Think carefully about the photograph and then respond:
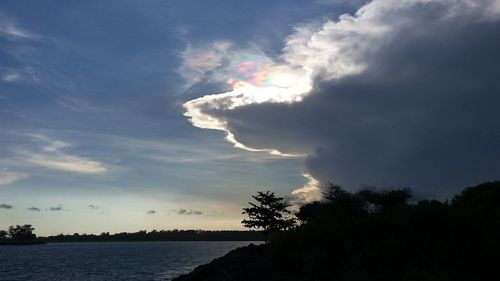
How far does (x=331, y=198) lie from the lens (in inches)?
2901

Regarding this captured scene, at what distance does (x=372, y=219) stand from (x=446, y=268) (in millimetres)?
9580

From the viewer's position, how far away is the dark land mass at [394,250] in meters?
20.9

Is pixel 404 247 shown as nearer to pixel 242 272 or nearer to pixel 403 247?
pixel 403 247

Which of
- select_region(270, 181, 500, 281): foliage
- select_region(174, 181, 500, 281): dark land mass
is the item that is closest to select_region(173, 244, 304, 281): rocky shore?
select_region(174, 181, 500, 281): dark land mass

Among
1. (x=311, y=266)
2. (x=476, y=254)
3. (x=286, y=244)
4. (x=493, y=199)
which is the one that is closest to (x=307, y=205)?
(x=493, y=199)

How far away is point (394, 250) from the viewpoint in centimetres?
2364

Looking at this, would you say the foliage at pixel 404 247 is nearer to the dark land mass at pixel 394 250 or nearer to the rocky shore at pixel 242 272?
the dark land mass at pixel 394 250

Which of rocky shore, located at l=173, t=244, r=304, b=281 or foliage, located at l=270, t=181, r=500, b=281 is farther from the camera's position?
rocky shore, located at l=173, t=244, r=304, b=281

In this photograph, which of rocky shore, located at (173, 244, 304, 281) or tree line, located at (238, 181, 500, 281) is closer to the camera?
tree line, located at (238, 181, 500, 281)

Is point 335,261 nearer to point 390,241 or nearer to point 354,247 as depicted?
point 354,247

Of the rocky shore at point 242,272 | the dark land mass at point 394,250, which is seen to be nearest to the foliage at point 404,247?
the dark land mass at point 394,250

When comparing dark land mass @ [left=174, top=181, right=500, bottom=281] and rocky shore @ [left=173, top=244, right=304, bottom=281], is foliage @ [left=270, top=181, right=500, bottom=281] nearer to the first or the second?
dark land mass @ [left=174, top=181, right=500, bottom=281]

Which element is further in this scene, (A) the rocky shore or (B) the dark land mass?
(A) the rocky shore

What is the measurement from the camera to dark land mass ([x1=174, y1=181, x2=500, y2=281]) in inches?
822
